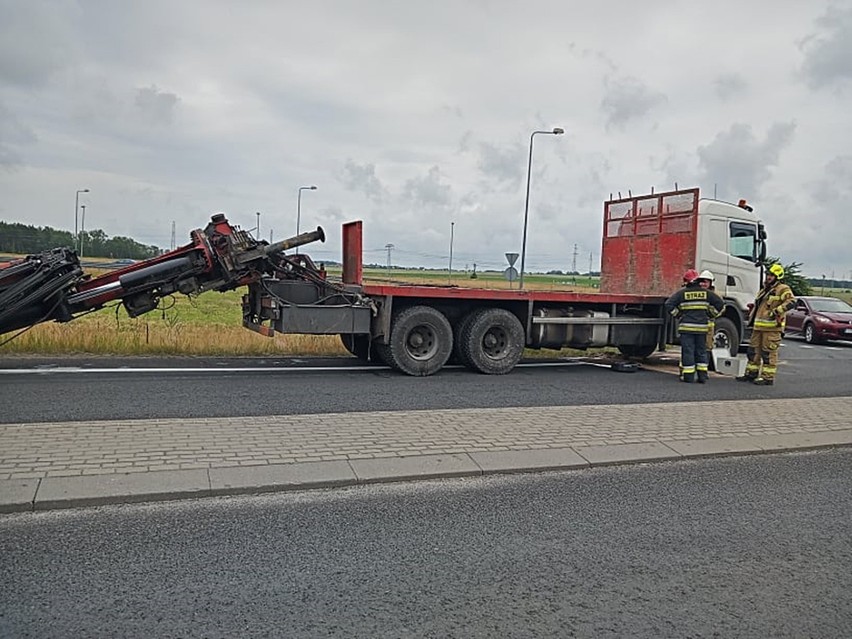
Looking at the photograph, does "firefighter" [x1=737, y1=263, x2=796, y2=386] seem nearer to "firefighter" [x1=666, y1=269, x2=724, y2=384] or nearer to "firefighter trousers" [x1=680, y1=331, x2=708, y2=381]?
"firefighter" [x1=666, y1=269, x2=724, y2=384]

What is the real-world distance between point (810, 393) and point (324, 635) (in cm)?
984

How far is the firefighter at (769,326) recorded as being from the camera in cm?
1188

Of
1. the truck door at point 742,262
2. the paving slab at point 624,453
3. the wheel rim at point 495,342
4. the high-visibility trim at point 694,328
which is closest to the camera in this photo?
the paving slab at point 624,453

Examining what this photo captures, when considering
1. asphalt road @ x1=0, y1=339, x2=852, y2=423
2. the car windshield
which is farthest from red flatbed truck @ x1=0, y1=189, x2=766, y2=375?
the car windshield

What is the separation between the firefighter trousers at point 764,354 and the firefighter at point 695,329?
793 mm

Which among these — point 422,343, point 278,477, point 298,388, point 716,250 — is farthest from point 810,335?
point 278,477

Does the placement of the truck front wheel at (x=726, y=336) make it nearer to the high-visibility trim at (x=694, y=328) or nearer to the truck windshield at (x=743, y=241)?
the truck windshield at (x=743, y=241)

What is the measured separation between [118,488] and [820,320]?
21.4 meters

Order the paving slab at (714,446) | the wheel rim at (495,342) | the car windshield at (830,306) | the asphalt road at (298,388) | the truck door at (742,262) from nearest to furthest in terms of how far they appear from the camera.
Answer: the paving slab at (714,446)
the asphalt road at (298,388)
the wheel rim at (495,342)
the truck door at (742,262)
the car windshield at (830,306)

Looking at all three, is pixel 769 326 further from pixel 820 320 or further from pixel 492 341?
pixel 820 320

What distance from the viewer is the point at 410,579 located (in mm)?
4113

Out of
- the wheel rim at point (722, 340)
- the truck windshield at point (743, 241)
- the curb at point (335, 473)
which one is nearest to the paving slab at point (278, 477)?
the curb at point (335, 473)

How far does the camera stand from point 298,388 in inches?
383

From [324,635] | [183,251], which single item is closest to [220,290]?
[183,251]
